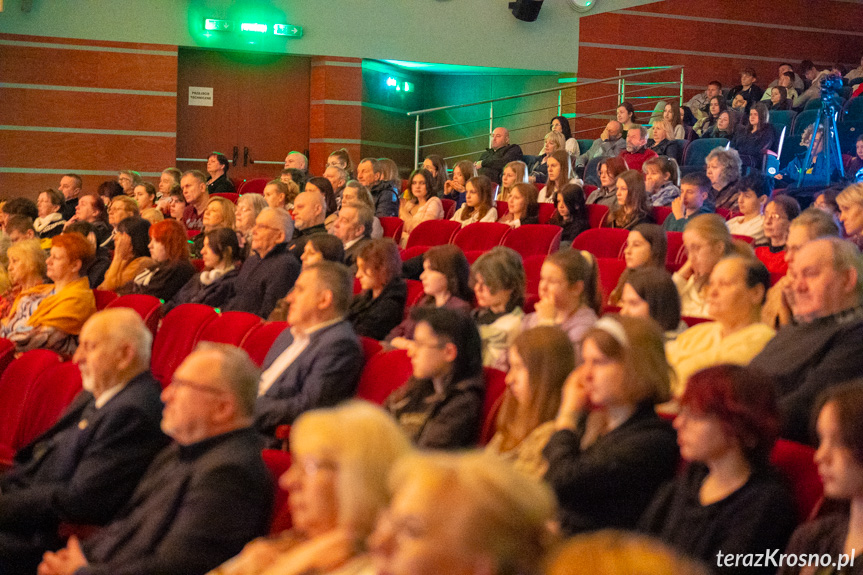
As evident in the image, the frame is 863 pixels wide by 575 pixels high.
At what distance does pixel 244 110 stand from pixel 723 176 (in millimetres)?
4839

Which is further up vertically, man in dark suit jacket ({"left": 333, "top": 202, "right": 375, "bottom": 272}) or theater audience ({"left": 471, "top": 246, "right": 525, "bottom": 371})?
man in dark suit jacket ({"left": 333, "top": 202, "right": 375, "bottom": 272})

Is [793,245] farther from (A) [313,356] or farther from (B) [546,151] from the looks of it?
(B) [546,151]

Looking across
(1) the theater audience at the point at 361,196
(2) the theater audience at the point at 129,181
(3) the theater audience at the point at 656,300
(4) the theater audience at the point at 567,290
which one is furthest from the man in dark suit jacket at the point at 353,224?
(2) the theater audience at the point at 129,181

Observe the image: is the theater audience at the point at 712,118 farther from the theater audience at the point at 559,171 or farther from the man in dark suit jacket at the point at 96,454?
the man in dark suit jacket at the point at 96,454

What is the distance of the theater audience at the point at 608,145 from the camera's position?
6.65 metres

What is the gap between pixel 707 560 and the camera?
150 cm

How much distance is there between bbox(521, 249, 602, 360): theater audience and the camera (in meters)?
2.52

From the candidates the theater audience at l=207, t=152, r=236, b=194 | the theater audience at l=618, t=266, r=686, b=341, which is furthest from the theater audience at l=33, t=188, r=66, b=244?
the theater audience at l=618, t=266, r=686, b=341

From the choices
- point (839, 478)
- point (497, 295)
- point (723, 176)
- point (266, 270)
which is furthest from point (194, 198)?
point (839, 478)

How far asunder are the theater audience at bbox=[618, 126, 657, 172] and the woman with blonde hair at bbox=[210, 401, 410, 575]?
4974mm

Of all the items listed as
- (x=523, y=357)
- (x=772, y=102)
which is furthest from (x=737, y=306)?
(x=772, y=102)

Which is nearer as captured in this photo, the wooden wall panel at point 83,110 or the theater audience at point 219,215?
the theater audience at point 219,215

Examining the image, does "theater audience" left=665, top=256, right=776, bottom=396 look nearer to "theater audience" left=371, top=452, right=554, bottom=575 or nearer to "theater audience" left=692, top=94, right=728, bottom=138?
"theater audience" left=371, top=452, right=554, bottom=575

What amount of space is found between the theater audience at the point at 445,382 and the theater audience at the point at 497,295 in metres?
0.52
